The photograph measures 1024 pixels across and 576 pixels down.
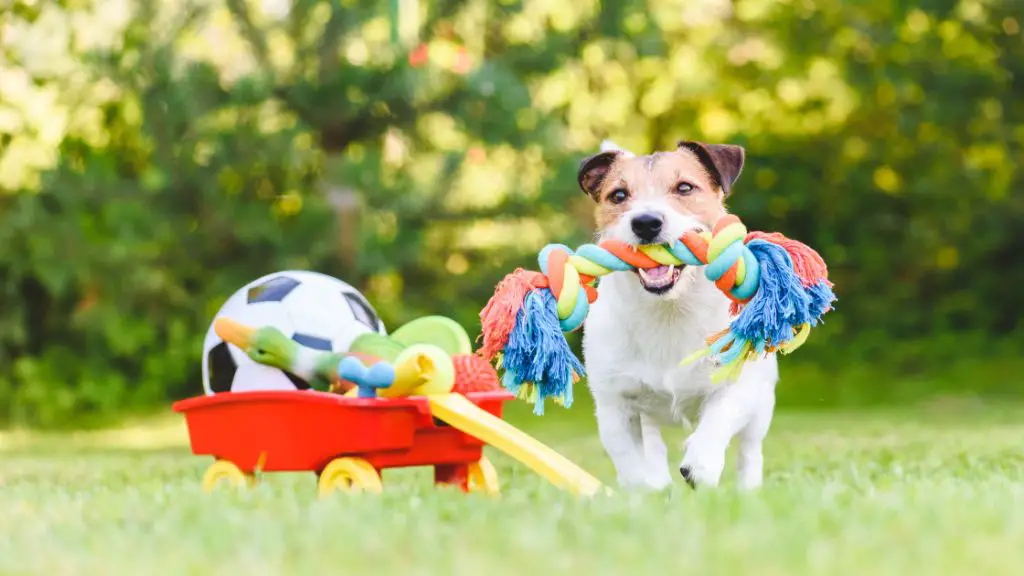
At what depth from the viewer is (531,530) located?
2.41 m


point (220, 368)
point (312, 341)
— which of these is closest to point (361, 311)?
point (312, 341)

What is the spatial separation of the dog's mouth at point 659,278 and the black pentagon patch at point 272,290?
140 centimetres

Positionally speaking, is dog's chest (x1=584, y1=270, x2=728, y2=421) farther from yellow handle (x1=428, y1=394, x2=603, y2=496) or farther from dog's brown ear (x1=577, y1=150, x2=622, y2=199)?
dog's brown ear (x1=577, y1=150, x2=622, y2=199)

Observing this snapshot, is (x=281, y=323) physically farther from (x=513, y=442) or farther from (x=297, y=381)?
(x=513, y=442)

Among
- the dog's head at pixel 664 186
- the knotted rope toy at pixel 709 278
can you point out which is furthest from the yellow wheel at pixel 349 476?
the dog's head at pixel 664 186

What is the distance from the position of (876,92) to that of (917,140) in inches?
31.4

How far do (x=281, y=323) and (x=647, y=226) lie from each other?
1.45m

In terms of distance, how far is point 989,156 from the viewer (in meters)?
12.6

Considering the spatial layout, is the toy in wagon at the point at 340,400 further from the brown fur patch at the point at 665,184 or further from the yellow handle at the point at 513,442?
the brown fur patch at the point at 665,184

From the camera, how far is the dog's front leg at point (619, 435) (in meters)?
3.71

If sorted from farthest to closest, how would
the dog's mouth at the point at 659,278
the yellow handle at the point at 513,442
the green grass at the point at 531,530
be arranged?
the dog's mouth at the point at 659,278, the yellow handle at the point at 513,442, the green grass at the point at 531,530

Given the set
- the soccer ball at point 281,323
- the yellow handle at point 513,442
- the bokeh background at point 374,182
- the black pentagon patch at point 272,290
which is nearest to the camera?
the yellow handle at point 513,442

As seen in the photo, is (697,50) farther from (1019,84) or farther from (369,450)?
(369,450)

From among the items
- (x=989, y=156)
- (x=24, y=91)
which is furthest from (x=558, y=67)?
(x=989, y=156)
